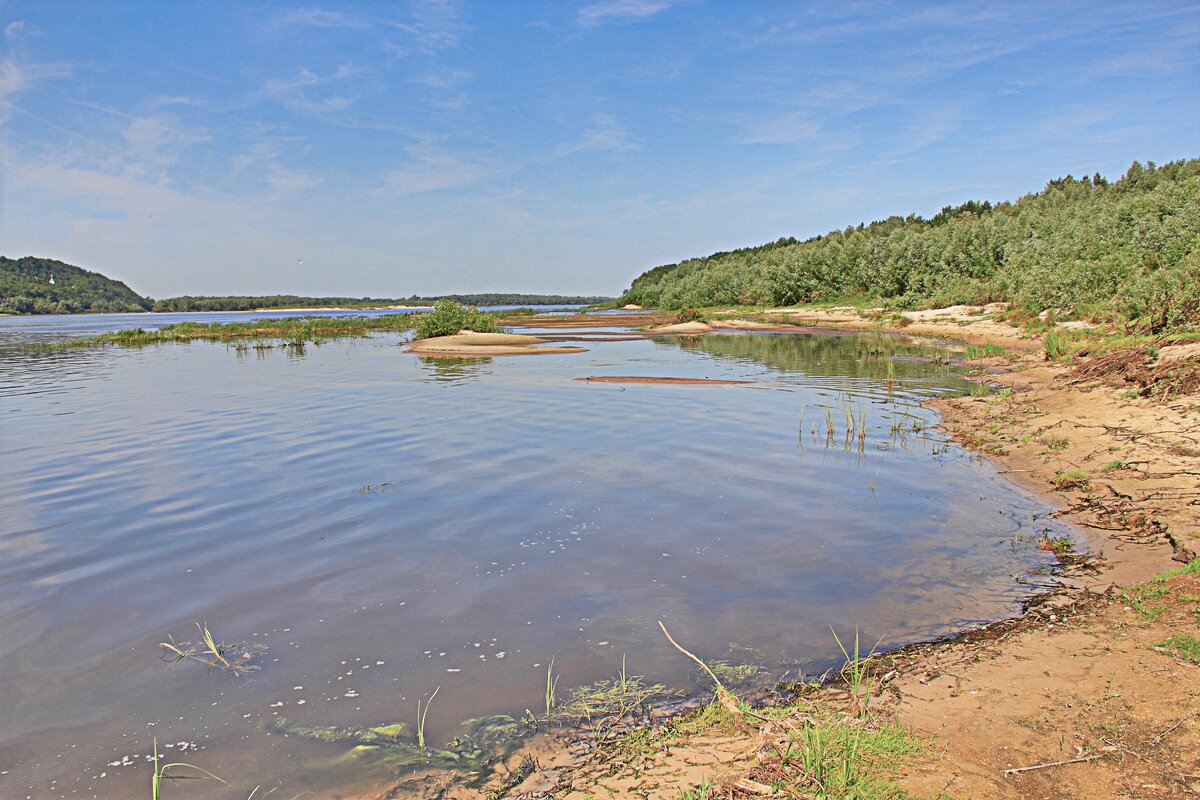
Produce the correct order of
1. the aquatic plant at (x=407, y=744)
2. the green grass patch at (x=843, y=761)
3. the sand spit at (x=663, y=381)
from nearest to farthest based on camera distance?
the green grass patch at (x=843, y=761) < the aquatic plant at (x=407, y=744) < the sand spit at (x=663, y=381)

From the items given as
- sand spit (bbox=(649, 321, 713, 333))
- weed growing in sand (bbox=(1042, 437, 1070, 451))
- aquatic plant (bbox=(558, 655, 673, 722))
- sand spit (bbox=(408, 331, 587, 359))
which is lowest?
aquatic plant (bbox=(558, 655, 673, 722))

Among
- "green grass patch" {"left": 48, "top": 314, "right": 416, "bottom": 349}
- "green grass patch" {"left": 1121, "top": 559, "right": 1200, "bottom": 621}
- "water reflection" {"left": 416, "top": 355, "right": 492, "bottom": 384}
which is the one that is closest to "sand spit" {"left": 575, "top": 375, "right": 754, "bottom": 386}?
"water reflection" {"left": 416, "top": 355, "right": 492, "bottom": 384}

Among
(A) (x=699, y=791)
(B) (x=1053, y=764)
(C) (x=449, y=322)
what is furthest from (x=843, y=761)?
(C) (x=449, y=322)

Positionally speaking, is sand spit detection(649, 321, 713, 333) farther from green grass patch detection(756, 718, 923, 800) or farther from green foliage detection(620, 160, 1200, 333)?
green grass patch detection(756, 718, 923, 800)

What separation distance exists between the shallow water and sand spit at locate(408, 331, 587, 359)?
26.0 m

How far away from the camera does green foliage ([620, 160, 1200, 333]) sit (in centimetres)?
2970

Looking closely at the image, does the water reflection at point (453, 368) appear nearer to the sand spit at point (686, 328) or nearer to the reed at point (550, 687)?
the reed at point (550, 687)

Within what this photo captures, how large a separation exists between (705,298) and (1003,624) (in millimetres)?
112457

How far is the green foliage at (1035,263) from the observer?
29.7 metres

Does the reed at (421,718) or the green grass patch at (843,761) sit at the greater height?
the green grass patch at (843,761)

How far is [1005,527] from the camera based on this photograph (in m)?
9.62

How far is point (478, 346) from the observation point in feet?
160

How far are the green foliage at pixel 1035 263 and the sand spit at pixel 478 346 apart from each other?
95.8ft

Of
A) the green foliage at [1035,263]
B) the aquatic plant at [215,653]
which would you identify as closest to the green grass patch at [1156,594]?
the aquatic plant at [215,653]
